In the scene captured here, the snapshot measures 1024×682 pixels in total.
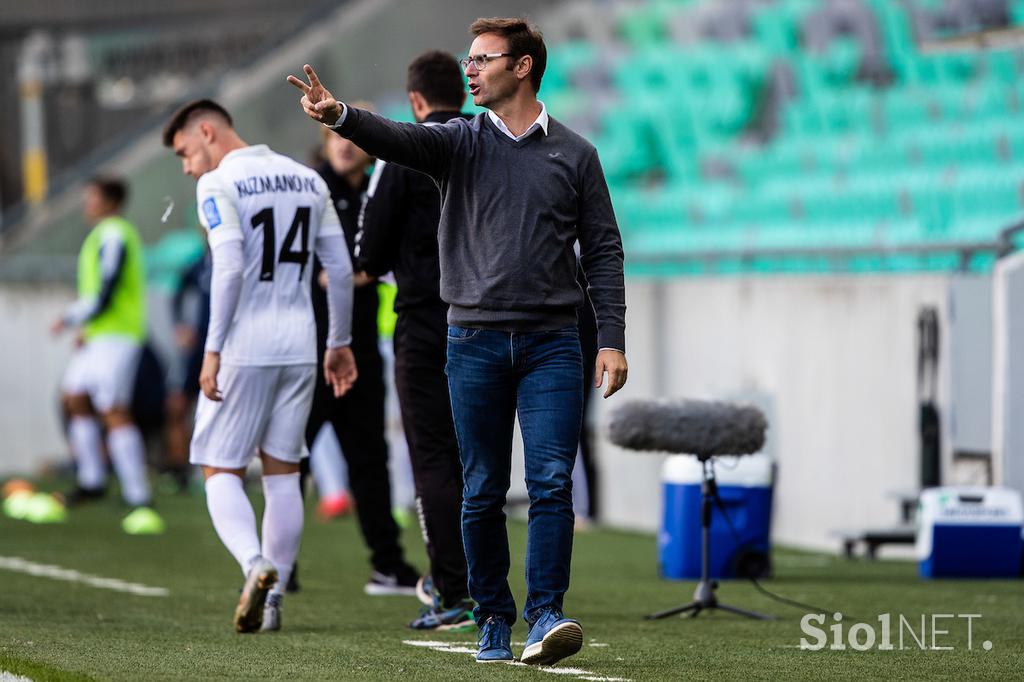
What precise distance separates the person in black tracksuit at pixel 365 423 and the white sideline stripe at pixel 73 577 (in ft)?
2.94

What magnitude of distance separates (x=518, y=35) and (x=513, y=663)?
1.79 metres

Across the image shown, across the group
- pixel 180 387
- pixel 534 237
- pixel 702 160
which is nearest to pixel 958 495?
pixel 534 237

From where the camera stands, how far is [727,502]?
31.8ft

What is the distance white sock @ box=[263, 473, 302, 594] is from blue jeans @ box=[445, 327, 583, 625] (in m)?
1.51

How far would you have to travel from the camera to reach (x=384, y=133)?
5.81m

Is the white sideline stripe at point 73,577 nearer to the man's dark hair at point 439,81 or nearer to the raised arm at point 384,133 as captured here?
the man's dark hair at point 439,81

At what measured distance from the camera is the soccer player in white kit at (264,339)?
723 centimetres

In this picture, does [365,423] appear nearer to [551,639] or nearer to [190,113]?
[190,113]

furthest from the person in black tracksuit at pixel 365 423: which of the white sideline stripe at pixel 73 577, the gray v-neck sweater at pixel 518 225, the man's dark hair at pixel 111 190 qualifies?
the man's dark hair at pixel 111 190

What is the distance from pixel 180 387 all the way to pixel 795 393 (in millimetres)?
7479

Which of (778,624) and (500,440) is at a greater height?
(500,440)

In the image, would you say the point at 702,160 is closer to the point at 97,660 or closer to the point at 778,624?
the point at 778,624

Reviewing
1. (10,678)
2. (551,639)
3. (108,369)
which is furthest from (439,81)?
(108,369)

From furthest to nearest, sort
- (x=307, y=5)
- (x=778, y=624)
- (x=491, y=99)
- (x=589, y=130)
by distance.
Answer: (x=307, y=5)
(x=589, y=130)
(x=778, y=624)
(x=491, y=99)
